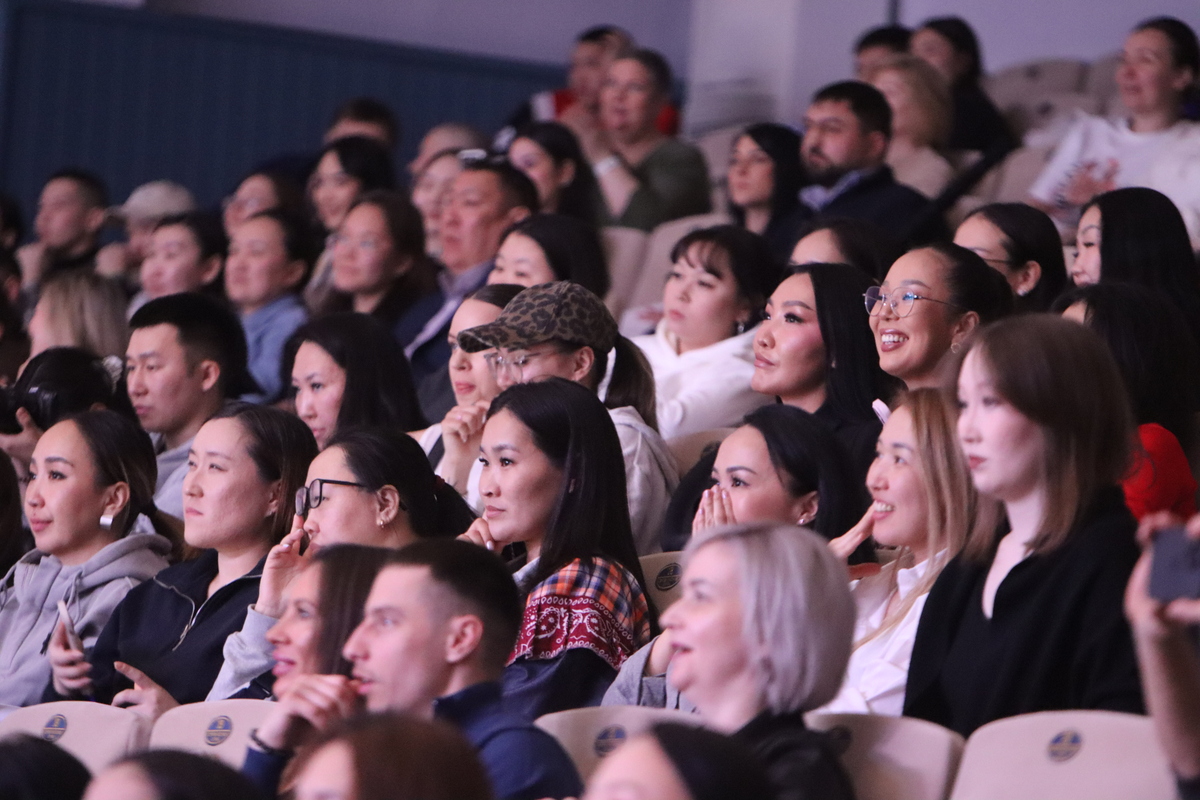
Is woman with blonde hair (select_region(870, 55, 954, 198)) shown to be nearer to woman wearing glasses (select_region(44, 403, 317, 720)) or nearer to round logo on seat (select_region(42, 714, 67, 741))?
woman wearing glasses (select_region(44, 403, 317, 720))

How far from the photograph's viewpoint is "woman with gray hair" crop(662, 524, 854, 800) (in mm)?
2023

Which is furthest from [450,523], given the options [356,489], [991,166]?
[991,166]

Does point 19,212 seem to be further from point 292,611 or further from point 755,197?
point 292,611

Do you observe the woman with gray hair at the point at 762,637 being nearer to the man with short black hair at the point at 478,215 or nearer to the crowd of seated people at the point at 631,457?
the crowd of seated people at the point at 631,457

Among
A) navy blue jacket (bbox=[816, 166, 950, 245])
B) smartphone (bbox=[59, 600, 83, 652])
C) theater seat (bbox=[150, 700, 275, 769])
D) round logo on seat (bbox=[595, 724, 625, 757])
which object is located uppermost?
navy blue jacket (bbox=[816, 166, 950, 245])

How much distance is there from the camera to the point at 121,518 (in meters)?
3.67

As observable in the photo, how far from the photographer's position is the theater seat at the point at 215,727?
2422 millimetres

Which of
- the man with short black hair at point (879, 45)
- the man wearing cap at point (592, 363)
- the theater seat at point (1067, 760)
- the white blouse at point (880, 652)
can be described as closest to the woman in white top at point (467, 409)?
the man wearing cap at point (592, 363)

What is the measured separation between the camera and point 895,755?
6.66 ft

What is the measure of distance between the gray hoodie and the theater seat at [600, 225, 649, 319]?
207 cm

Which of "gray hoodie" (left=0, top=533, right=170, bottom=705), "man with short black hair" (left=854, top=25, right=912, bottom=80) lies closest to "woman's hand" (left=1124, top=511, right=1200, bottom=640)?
"gray hoodie" (left=0, top=533, right=170, bottom=705)

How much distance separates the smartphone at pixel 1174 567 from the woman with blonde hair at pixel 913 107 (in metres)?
3.66

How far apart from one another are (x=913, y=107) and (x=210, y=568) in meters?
2.96

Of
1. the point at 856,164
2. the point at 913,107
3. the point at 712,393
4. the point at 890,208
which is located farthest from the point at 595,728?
the point at 913,107
